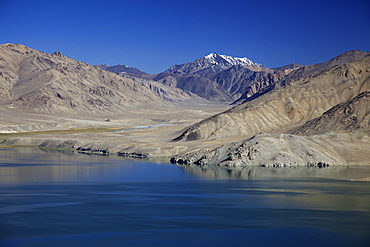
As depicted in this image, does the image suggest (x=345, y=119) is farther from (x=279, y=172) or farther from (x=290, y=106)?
(x=290, y=106)

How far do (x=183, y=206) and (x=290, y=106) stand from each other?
65.4m

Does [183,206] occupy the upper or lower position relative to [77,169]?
lower

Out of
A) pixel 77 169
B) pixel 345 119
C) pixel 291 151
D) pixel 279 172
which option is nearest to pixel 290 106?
pixel 345 119

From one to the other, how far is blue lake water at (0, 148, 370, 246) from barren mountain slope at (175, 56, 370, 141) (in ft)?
101

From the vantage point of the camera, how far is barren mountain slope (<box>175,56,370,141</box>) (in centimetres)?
8488

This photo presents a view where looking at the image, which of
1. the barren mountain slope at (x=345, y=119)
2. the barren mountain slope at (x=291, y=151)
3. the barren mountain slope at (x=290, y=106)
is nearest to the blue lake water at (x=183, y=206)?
the barren mountain slope at (x=291, y=151)

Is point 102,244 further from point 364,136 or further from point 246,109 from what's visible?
point 246,109

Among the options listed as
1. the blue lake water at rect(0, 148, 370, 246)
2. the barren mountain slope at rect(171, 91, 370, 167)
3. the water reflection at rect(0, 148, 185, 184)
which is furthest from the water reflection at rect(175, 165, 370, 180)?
the water reflection at rect(0, 148, 185, 184)

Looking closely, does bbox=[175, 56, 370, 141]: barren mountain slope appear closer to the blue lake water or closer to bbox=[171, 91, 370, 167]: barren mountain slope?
bbox=[171, 91, 370, 167]: barren mountain slope

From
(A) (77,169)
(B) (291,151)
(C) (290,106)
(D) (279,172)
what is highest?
(C) (290,106)

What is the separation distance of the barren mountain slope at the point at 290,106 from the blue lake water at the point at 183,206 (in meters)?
30.9

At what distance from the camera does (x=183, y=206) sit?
1320 inches

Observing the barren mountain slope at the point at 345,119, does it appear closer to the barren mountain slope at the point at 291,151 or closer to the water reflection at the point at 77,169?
the barren mountain slope at the point at 291,151

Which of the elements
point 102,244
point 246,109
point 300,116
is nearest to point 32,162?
point 102,244
